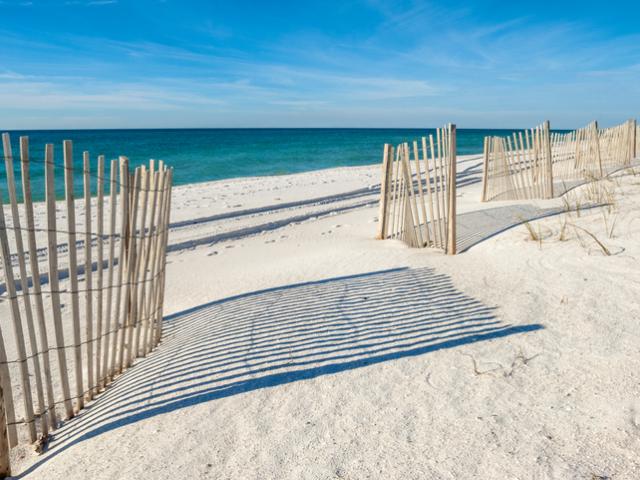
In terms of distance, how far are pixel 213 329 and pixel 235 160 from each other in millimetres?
27838

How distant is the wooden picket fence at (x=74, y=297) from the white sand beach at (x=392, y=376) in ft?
0.58

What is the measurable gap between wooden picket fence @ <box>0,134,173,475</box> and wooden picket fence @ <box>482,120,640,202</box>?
707cm

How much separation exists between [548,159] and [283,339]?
25.5 ft

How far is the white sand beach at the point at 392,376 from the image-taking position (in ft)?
7.29

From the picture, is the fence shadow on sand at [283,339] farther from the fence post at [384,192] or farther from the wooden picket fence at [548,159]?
the wooden picket fence at [548,159]

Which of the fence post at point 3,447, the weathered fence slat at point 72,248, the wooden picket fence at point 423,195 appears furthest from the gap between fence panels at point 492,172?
the fence post at point 3,447

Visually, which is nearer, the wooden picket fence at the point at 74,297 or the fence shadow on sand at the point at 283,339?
the wooden picket fence at the point at 74,297

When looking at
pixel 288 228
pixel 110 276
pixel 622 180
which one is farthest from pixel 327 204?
pixel 110 276

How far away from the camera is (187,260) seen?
6.93 metres

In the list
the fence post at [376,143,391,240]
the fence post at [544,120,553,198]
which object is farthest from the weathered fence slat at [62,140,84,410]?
the fence post at [544,120,553,198]

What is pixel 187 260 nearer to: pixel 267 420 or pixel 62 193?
pixel 267 420

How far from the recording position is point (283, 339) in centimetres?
346

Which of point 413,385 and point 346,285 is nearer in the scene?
point 413,385

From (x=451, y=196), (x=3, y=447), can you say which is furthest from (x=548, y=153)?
(x=3, y=447)
